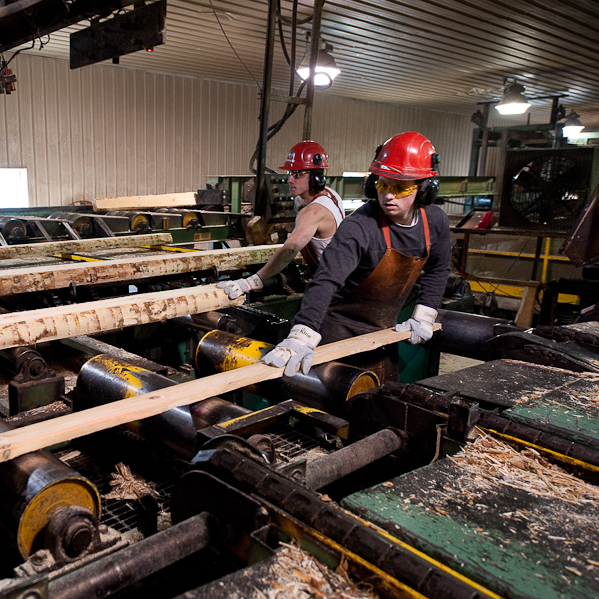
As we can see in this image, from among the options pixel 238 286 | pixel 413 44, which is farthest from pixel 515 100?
pixel 238 286

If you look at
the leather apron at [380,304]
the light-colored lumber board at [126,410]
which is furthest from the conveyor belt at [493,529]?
the leather apron at [380,304]

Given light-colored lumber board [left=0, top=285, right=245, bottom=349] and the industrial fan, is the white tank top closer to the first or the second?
light-colored lumber board [left=0, top=285, right=245, bottom=349]

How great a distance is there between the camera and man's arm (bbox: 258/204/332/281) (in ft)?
11.7

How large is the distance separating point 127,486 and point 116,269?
1.70m

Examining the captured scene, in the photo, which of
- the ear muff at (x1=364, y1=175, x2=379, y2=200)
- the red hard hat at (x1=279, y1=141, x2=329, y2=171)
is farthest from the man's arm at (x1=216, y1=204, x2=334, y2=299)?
the ear muff at (x1=364, y1=175, x2=379, y2=200)

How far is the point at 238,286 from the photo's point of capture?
3395mm

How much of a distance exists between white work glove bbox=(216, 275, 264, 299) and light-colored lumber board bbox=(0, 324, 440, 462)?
0.95m

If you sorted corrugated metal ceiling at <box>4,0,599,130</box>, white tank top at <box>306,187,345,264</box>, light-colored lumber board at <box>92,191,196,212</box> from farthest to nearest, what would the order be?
1. light-colored lumber board at <box>92,191,196,212</box>
2. corrugated metal ceiling at <box>4,0,599,130</box>
3. white tank top at <box>306,187,345,264</box>

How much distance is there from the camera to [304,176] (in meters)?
3.93

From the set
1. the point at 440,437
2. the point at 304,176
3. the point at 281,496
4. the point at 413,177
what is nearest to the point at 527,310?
the point at 304,176

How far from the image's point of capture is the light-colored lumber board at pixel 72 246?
409 centimetres

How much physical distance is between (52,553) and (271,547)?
67 centimetres

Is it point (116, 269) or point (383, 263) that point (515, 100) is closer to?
point (383, 263)

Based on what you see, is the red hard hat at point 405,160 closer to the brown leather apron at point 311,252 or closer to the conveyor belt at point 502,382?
the conveyor belt at point 502,382
